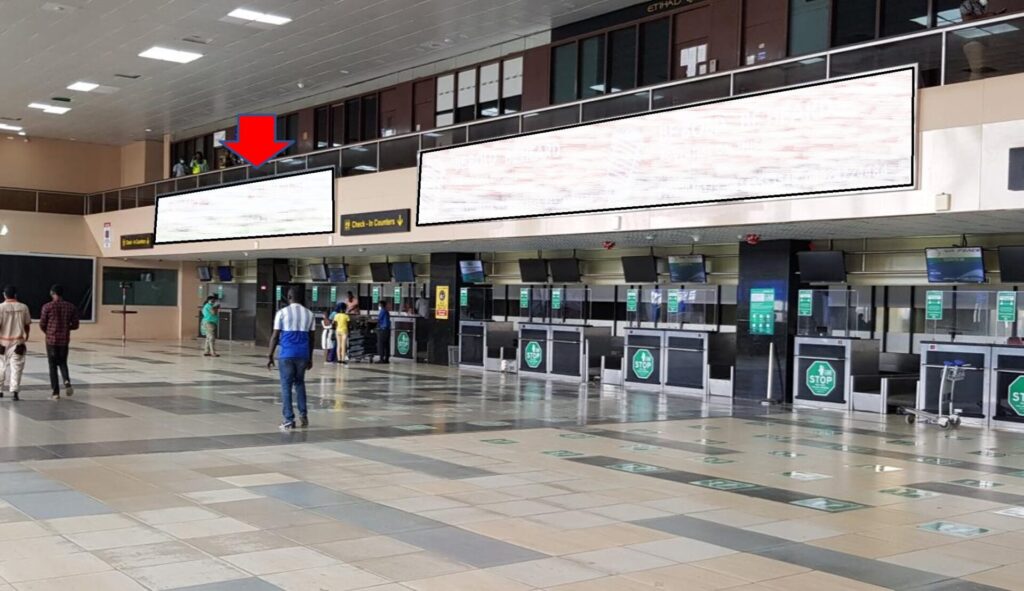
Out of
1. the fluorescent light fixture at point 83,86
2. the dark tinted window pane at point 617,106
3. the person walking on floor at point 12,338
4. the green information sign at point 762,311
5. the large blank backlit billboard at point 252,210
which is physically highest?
the fluorescent light fixture at point 83,86

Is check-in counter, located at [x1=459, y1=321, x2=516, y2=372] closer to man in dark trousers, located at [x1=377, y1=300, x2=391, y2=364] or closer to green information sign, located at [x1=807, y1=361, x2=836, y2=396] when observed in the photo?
man in dark trousers, located at [x1=377, y1=300, x2=391, y2=364]

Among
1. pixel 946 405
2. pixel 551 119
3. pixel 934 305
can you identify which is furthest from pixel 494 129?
pixel 946 405

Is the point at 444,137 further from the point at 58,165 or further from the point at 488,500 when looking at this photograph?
the point at 58,165

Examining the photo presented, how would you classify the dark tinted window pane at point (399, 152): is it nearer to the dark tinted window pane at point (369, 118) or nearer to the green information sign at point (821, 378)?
the dark tinted window pane at point (369, 118)

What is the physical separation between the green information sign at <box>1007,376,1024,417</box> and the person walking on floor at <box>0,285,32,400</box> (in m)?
13.8

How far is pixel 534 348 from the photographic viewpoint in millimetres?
21172

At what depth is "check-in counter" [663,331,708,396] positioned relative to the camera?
1775 cm

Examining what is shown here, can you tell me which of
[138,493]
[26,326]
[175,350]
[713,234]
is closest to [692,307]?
[713,234]

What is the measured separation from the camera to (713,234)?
653 inches

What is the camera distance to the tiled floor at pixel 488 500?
536cm

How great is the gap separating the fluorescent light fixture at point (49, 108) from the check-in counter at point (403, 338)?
13.9 metres

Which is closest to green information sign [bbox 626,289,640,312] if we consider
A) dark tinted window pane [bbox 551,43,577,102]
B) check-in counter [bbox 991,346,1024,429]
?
dark tinted window pane [bbox 551,43,577,102]

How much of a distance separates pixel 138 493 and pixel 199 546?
1.81 m

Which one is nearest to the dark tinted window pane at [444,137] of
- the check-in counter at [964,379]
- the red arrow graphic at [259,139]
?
the check-in counter at [964,379]
